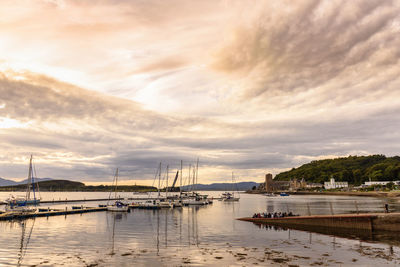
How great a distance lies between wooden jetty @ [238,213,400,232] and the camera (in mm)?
45781

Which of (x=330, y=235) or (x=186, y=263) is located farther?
(x=330, y=235)

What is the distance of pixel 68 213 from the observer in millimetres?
86250

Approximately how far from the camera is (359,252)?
34625 mm

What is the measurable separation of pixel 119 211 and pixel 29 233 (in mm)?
46602

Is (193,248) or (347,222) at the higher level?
(347,222)

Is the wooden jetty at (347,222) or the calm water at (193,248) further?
the wooden jetty at (347,222)

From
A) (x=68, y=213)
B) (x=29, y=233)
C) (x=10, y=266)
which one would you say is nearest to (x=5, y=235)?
(x=29, y=233)

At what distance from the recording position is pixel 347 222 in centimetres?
4981

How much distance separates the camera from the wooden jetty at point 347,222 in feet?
150

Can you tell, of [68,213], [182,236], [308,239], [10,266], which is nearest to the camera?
[10,266]

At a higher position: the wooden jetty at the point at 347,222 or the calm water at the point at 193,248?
the wooden jetty at the point at 347,222

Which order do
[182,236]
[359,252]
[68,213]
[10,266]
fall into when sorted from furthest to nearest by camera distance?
1. [68,213]
2. [182,236]
3. [359,252]
4. [10,266]

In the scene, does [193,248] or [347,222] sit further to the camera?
[347,222]

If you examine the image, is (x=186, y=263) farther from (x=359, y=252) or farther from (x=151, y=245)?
(x=359, y=252)
